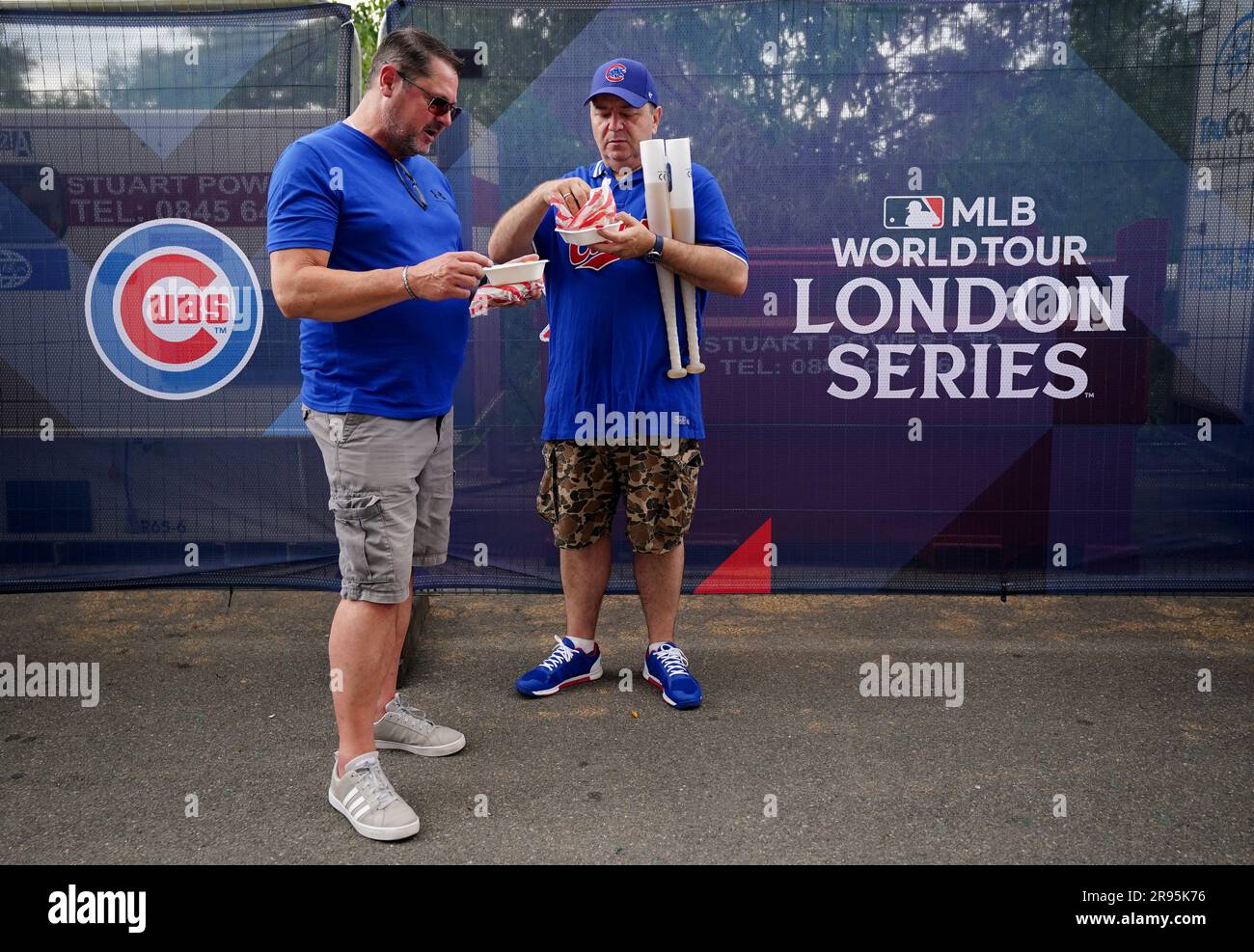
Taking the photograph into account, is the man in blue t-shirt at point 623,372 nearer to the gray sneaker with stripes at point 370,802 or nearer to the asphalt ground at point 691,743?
the asphalt ground at point 691,743

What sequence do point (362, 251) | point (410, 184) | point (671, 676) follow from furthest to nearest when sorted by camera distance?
1. point (671, 676)
2. point (410, 184)
3. point (362, 251)

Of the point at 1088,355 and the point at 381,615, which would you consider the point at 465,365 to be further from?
the point at 1088,355

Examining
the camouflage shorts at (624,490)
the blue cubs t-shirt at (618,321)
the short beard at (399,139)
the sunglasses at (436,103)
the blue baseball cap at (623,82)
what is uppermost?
the blue baseball cap at (623,82)

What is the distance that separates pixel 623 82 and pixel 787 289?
3.79 ft

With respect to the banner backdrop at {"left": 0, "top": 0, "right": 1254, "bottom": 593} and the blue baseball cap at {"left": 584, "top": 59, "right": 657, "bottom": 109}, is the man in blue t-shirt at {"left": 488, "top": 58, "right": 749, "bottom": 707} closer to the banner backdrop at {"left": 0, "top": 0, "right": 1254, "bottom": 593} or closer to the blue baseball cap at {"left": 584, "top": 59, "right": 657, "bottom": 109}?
the blue baseball cap at {"left": 584, "top": 59, "right": 657, "bottom": 109}

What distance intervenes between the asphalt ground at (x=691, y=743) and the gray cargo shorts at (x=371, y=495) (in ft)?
2.18

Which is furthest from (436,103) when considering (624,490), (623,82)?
(624,490)

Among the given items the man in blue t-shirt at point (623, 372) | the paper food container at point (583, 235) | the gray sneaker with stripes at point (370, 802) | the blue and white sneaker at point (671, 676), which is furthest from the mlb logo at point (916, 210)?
the gray sneaker with stripes at point (370, 802)

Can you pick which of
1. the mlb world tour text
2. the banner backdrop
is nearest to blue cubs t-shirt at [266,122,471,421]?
the banner backdrop

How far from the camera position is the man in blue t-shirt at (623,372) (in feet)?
11.6

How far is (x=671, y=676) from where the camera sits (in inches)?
146

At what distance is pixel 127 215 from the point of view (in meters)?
4.19

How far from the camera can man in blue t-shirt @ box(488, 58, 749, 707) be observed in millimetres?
3531

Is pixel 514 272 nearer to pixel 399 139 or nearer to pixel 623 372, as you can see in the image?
pixel 399 139
